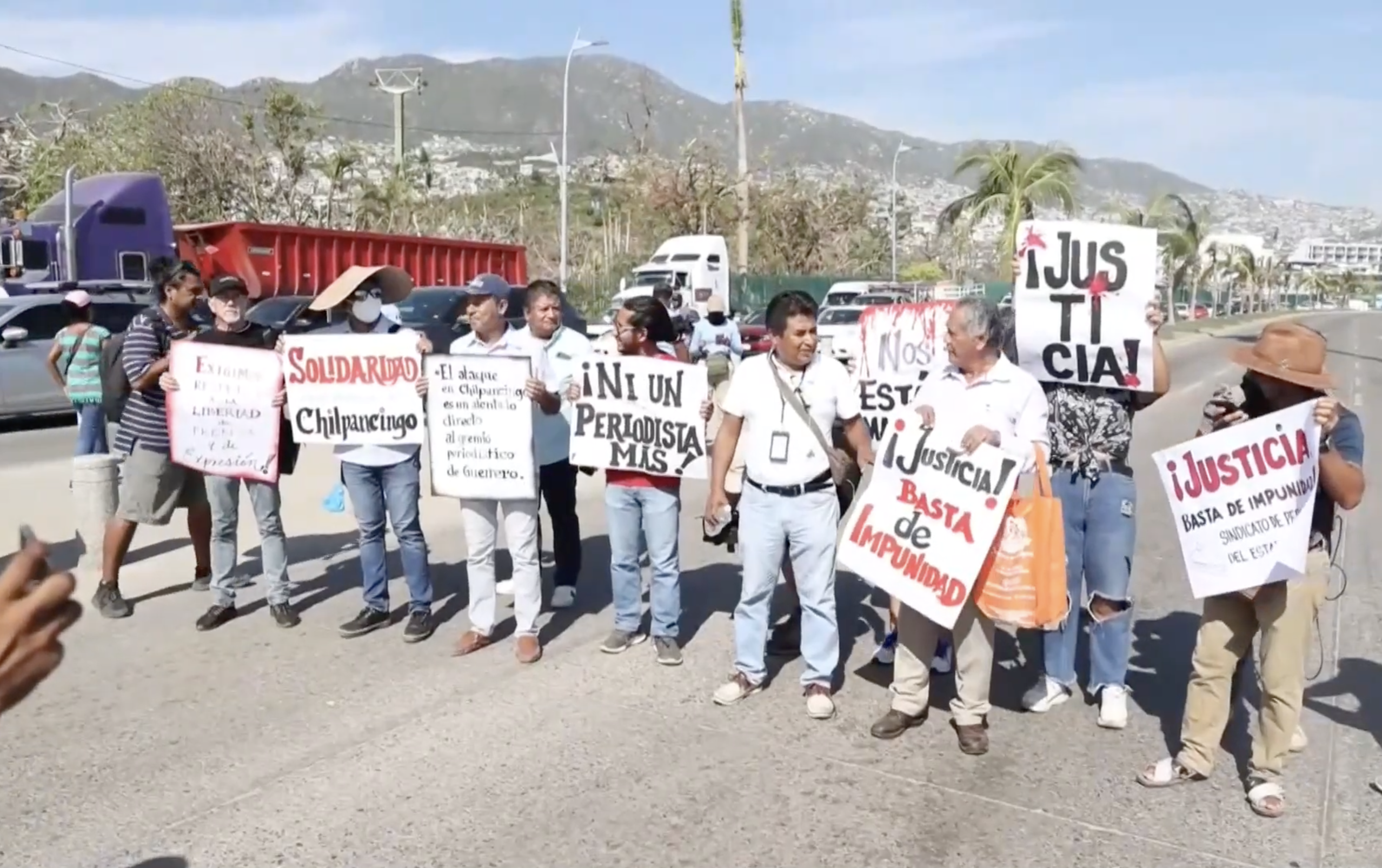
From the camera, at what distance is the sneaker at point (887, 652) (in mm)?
6590

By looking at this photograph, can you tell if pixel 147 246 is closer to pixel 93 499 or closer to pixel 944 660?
pixel 93 499

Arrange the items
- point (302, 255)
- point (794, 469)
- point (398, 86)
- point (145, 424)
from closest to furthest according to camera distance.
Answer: point (794, 469) < point (145, 424) < point (302, 255) < point (398, 86)

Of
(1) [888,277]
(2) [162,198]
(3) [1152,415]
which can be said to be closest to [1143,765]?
(3) [1152,415]

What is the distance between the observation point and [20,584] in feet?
6.69

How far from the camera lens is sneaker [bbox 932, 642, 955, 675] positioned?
21.1ft

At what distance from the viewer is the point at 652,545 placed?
21.7 ft

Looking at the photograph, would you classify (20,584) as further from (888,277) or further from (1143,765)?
(888,277)

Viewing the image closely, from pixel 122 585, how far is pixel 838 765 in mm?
5061

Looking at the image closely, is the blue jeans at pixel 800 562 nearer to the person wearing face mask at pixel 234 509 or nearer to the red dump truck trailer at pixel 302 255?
the person wearing face mask at pixel 234 509

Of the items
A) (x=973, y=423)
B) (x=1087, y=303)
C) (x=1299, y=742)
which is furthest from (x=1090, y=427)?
(x=1299, y=742)

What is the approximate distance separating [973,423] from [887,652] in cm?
179

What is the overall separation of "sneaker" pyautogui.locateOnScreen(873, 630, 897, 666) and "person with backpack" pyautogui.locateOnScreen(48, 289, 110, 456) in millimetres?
6961

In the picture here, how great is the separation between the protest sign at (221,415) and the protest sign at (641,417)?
1786 mm

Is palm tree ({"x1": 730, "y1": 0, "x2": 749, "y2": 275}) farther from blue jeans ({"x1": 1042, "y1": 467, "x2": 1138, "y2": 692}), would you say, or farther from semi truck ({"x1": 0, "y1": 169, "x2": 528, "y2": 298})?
blue jeans ({"x1": 1042, "y1": 467, "x2": 1138, "y2": 692})
